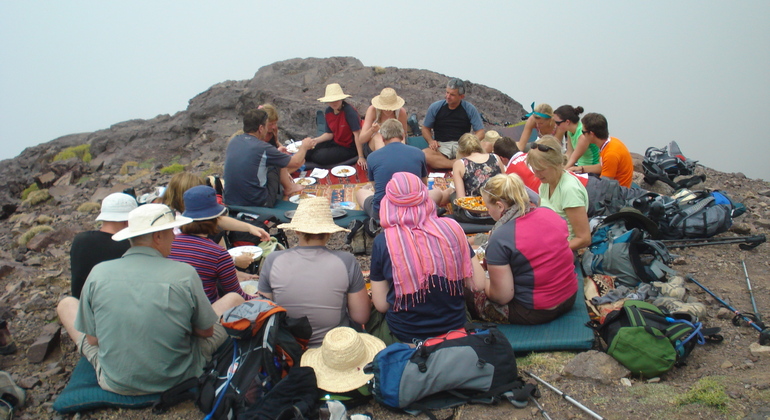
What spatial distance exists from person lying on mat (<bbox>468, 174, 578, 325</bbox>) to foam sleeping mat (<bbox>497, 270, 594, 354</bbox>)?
99mm

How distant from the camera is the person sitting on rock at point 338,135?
7936mm

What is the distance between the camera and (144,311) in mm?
2953

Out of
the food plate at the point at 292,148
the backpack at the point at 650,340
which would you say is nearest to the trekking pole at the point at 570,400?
the backpack at the point at 650,340

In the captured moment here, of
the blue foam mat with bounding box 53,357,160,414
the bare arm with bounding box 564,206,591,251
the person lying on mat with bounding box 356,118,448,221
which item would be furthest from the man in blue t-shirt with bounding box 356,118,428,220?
the blue foam mat with bounding box 53,357,160,414

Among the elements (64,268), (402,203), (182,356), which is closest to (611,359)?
(402,203)

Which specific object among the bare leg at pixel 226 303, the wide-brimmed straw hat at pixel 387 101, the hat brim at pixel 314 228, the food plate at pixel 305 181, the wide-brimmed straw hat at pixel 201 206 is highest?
the wide-brimmed straw hat at pixel 387 101

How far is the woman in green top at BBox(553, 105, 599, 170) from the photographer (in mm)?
6762

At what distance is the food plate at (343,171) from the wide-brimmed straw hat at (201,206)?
154 inches

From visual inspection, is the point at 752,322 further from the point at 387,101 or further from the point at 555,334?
the point at 387,101

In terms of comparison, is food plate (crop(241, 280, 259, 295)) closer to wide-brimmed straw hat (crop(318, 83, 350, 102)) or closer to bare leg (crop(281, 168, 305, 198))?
bare leg (crop(281, 168, 305, 198))

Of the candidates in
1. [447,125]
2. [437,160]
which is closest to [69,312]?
[437,160]

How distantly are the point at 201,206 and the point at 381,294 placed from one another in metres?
1.70

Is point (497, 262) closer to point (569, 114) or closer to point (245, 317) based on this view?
point (245, 317)

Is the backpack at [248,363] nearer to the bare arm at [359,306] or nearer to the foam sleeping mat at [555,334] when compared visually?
the bare arm at [359,306]
